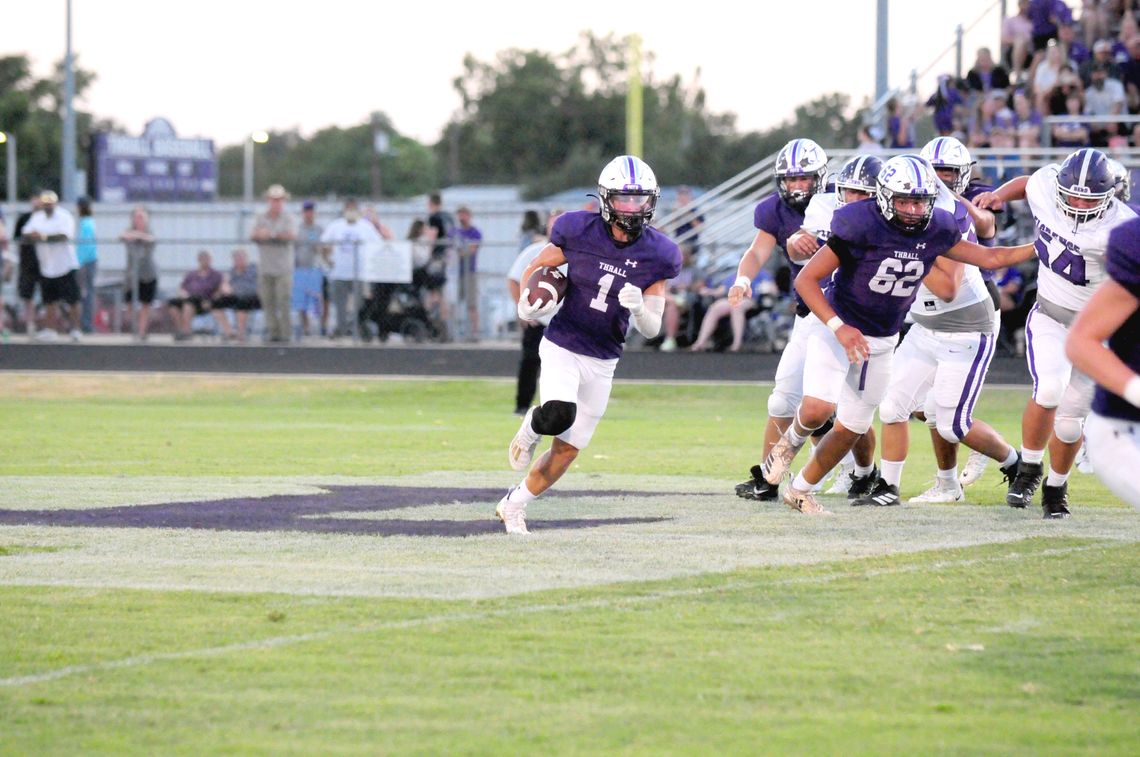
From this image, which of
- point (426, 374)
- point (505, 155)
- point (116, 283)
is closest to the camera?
point (426, 374)

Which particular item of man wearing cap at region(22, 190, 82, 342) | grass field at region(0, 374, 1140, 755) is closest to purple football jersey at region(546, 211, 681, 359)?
grass field at region(0, 374, 1140, 755)

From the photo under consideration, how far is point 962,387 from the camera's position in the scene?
9.85 meters

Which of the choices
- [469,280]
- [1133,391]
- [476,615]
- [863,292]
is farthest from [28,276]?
[1133,391]

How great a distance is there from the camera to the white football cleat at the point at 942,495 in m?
10.1

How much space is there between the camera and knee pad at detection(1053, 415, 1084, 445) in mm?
9297

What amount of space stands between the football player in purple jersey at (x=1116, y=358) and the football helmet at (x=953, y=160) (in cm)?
449

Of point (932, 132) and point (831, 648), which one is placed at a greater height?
point (932, 132)

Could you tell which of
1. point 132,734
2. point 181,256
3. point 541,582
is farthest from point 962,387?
point 181,256

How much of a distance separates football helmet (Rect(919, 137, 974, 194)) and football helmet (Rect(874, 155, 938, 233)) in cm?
134

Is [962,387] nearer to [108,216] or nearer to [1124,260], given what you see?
[1124,260]

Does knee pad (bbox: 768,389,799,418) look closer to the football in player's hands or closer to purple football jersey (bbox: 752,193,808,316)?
purple football jersey (bbox: 752,193,808,316)

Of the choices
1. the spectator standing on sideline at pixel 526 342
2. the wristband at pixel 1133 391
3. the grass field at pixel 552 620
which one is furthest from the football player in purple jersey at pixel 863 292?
the spectator standing on sideline at pixel 526 342

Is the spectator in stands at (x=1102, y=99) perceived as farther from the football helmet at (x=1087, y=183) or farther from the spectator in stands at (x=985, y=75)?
the football helmet at (x=1087, y=183)

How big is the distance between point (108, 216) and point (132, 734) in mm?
32395
